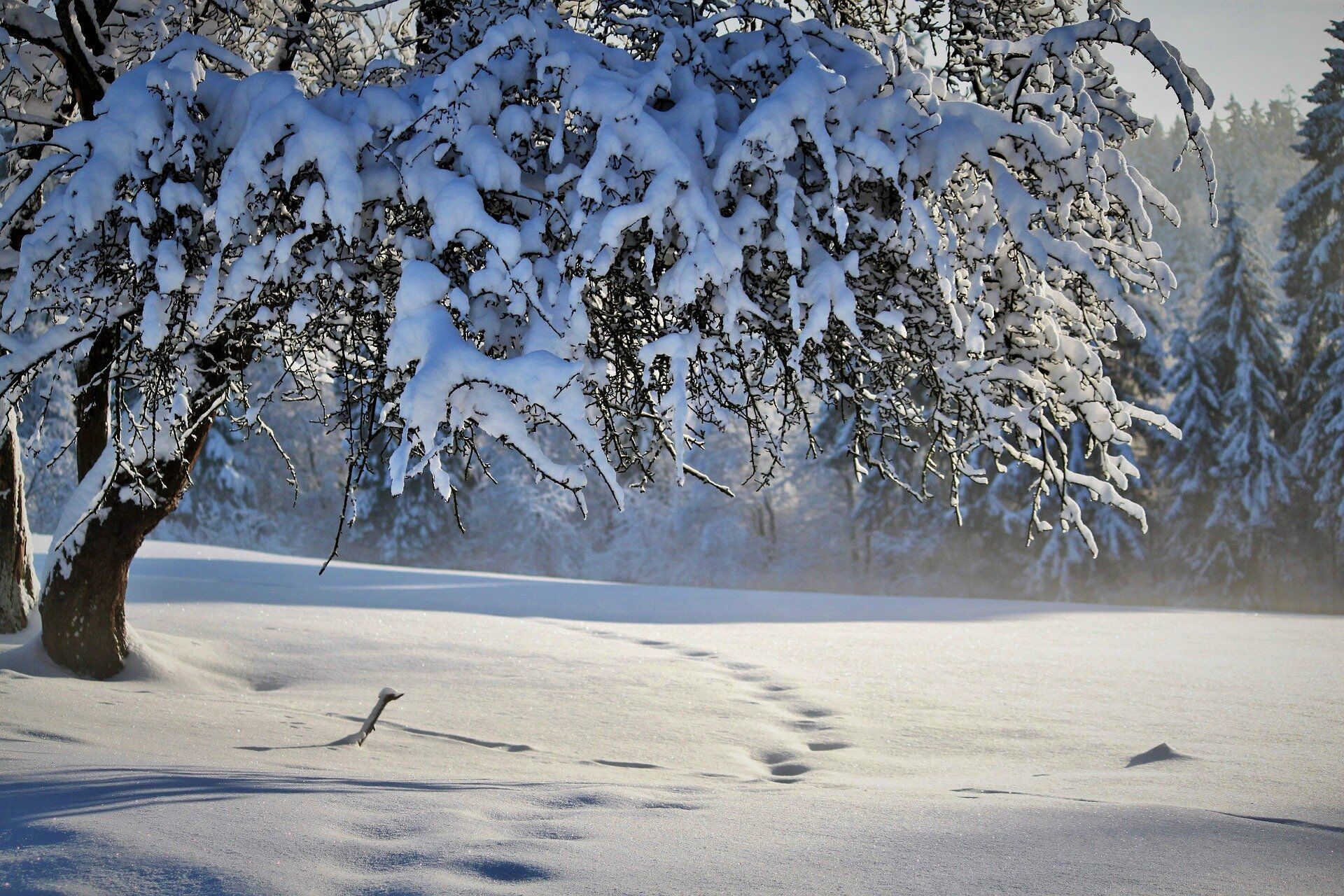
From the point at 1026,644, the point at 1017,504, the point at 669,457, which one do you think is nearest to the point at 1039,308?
the point at 669,457

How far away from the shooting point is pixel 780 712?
767cm

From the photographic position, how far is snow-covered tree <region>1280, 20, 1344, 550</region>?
2586 cm

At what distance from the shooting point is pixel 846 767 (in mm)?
5867

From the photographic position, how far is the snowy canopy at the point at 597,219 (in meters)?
4.30

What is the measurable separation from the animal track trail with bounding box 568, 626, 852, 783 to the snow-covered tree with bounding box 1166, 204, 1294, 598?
2307cm

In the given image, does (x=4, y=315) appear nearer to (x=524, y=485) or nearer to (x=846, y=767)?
(x=846, y=767)

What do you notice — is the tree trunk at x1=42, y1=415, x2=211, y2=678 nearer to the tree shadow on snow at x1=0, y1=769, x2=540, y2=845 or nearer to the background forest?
the tree shadow on snow at x1=0, y1=769, x2=540, y2=845

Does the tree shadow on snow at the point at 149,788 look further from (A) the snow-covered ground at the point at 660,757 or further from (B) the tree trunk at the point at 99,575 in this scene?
(B) the tree trunk at the point at 99,575

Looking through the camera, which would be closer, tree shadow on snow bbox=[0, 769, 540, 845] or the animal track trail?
tree shadow on snow bbox=[0, 769, 540, 845]

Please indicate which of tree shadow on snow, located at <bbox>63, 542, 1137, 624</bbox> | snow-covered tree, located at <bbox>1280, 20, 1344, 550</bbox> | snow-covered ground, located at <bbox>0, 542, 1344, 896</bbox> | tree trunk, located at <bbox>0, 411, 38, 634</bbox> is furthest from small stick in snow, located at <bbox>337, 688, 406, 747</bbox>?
snow-covered tree, located at <bbox>1280, 20, 1344, 550</bbox>

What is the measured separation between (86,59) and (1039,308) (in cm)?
588

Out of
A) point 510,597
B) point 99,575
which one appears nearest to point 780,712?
point 99,575

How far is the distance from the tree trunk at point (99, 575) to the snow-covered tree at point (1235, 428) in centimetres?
2754

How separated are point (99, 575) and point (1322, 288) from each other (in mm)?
29381
